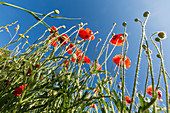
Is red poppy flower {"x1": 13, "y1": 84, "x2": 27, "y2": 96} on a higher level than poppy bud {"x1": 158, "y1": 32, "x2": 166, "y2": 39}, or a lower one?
lower

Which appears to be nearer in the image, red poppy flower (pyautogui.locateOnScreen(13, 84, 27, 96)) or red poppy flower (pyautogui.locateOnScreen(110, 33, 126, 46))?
red poppy flower (pyautogui.locateOnScreen(13, 84, 27, 96))

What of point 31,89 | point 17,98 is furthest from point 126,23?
point 17,98

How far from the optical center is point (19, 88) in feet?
2.74


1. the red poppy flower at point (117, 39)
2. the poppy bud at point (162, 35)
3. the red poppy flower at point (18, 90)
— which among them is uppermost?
the red poppy flower at point (117, 39)

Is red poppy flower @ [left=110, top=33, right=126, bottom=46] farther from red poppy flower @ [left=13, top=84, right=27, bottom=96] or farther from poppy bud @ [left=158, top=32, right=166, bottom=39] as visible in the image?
red poppy flower @ [left=13, top=84, right=27, bottom=96]

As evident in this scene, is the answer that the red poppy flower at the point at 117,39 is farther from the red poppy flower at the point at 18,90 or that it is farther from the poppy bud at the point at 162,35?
the red poppy flower at the point at 18,90

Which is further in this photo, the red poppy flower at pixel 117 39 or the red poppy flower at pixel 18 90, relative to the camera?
the red poppy flower at pixel 117 39

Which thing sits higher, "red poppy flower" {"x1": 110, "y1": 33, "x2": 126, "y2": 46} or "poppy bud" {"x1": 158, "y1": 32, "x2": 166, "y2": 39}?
"red poppy flower" {"x1": 110, "y1": 33, "x2": 126, "y2": 46}

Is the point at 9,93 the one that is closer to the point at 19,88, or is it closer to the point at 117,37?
the point at 19,88

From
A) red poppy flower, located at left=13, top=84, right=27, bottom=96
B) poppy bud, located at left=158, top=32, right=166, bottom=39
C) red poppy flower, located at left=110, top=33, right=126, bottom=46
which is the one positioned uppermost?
red poppy flower, located at left=110, top=33, right=126, bottom=46

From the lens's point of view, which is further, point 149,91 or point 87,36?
point 87,36

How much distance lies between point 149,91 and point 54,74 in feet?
2.54

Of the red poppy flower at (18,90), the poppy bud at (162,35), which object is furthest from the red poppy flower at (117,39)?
the red poppy flower at (18,90)

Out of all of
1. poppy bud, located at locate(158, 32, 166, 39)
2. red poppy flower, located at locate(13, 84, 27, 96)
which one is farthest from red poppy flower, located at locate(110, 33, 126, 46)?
red poppy flower, located at locate(13, 84, 27, 96)
